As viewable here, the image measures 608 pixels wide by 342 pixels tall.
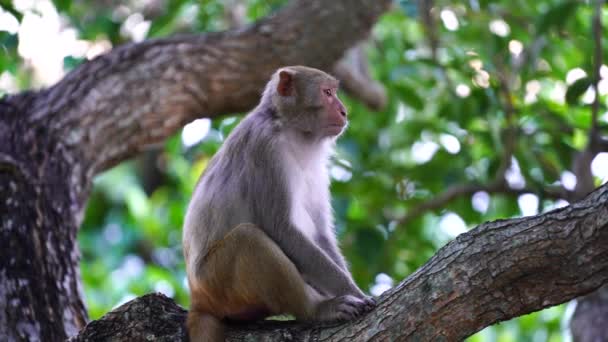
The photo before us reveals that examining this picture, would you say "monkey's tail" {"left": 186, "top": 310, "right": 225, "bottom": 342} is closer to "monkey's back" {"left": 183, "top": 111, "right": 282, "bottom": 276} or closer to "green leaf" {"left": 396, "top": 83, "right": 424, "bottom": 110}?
"monkey's back" {"left": 183, "top": 111, "right": 282, "bottom": 276}

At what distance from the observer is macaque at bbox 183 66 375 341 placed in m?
5.00

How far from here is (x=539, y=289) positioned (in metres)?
4.07

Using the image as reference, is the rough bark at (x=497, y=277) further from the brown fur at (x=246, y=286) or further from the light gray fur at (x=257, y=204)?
the light gray fur at (x=257, y=204)

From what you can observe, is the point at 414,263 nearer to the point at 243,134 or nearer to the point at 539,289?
the point at 243,134

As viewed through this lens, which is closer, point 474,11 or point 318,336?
point 318,336

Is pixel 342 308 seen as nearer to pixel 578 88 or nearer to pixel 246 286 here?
pixel 246 286

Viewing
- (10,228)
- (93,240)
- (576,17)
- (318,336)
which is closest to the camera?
(318,336)

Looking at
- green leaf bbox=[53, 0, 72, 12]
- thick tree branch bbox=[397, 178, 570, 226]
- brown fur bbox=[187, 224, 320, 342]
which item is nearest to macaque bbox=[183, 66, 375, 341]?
brown fur bbox=[187, 224, 320, 342]

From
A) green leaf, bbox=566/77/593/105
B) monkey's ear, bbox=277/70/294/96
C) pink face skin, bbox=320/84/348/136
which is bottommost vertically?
pink face skin, bbox=320/84/348/136

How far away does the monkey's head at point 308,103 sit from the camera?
6121 mm

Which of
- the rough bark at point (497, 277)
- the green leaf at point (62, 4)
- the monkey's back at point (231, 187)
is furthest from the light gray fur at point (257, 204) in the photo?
the green leaf at point (62, 4)

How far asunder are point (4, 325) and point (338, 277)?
7.34 ft

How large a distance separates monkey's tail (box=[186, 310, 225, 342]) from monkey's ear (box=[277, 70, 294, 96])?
1833 millimetres

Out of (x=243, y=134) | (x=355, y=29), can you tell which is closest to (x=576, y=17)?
(x=355, y=29)
